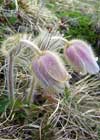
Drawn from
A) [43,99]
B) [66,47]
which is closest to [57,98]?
[43,99]

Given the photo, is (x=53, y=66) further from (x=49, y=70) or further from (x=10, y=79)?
(x=10, y=79)

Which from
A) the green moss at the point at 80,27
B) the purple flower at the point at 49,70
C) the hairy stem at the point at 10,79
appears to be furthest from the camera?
the green moss at the point at 80,27

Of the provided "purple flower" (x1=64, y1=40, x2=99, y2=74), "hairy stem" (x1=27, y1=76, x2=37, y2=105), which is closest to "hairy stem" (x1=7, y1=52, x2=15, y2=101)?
"hairy stem" (x1=27, y1=76, x2=37, y2=105)

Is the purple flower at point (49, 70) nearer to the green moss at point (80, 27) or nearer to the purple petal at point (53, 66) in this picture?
the purple petal at point (53, 66)

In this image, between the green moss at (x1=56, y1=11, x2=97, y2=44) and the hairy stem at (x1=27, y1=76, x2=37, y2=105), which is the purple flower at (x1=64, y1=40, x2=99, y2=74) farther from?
the green moss at (x1=56, y1=11, x2=97, y2=44)

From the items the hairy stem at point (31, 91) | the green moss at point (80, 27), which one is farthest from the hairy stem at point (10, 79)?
the green moss at point (80, 27)

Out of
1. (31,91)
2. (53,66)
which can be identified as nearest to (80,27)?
(31,91)

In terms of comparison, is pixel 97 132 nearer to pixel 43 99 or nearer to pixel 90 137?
pixel 90 137
